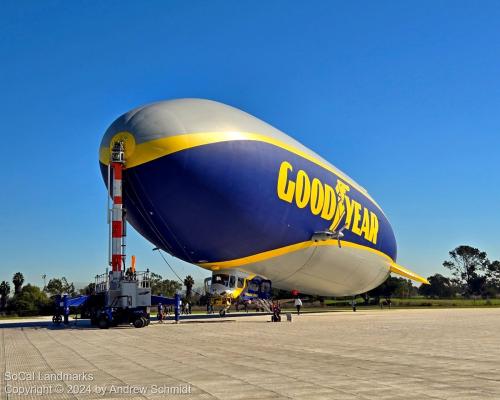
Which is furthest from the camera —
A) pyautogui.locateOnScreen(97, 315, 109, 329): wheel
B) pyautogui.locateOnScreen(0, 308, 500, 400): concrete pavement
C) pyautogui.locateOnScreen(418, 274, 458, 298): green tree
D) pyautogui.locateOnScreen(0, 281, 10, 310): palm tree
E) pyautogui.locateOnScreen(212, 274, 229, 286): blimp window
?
pyautogui.locateOnScreen(418, 274, 458, 298): green tree

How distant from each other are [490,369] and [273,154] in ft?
75.4

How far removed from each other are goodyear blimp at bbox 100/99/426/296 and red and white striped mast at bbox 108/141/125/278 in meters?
0.47

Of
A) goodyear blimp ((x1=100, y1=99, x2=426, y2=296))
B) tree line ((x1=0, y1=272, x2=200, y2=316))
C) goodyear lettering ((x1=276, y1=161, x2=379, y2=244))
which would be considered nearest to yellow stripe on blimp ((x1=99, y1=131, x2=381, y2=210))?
goodyear blimp ((x1=100, y1=99, x2=426, y2=296))

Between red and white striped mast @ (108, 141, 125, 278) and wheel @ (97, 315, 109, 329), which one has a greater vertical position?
red and white striped mast @ (108, 141, 125, 278)

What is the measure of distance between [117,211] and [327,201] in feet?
51.7

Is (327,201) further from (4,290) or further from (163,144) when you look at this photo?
(4,290)

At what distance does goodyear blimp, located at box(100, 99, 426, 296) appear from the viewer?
3133 centimetres

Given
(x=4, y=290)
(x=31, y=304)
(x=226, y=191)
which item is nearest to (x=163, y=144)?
(x=226, y=191)

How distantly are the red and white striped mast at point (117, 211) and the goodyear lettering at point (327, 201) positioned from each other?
31.9 ft

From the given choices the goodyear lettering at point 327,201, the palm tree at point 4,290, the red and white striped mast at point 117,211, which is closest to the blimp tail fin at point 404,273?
the goodyear lettering at point 327,201

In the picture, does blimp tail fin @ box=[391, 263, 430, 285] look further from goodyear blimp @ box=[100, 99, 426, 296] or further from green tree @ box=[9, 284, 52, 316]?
green tree @ box=[9, 284, 52, 316]

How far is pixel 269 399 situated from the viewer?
9836 mm

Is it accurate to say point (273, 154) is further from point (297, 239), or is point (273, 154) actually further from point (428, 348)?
point (428, 348)

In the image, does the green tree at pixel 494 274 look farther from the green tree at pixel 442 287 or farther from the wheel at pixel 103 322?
the wheel at pixel 103 322
